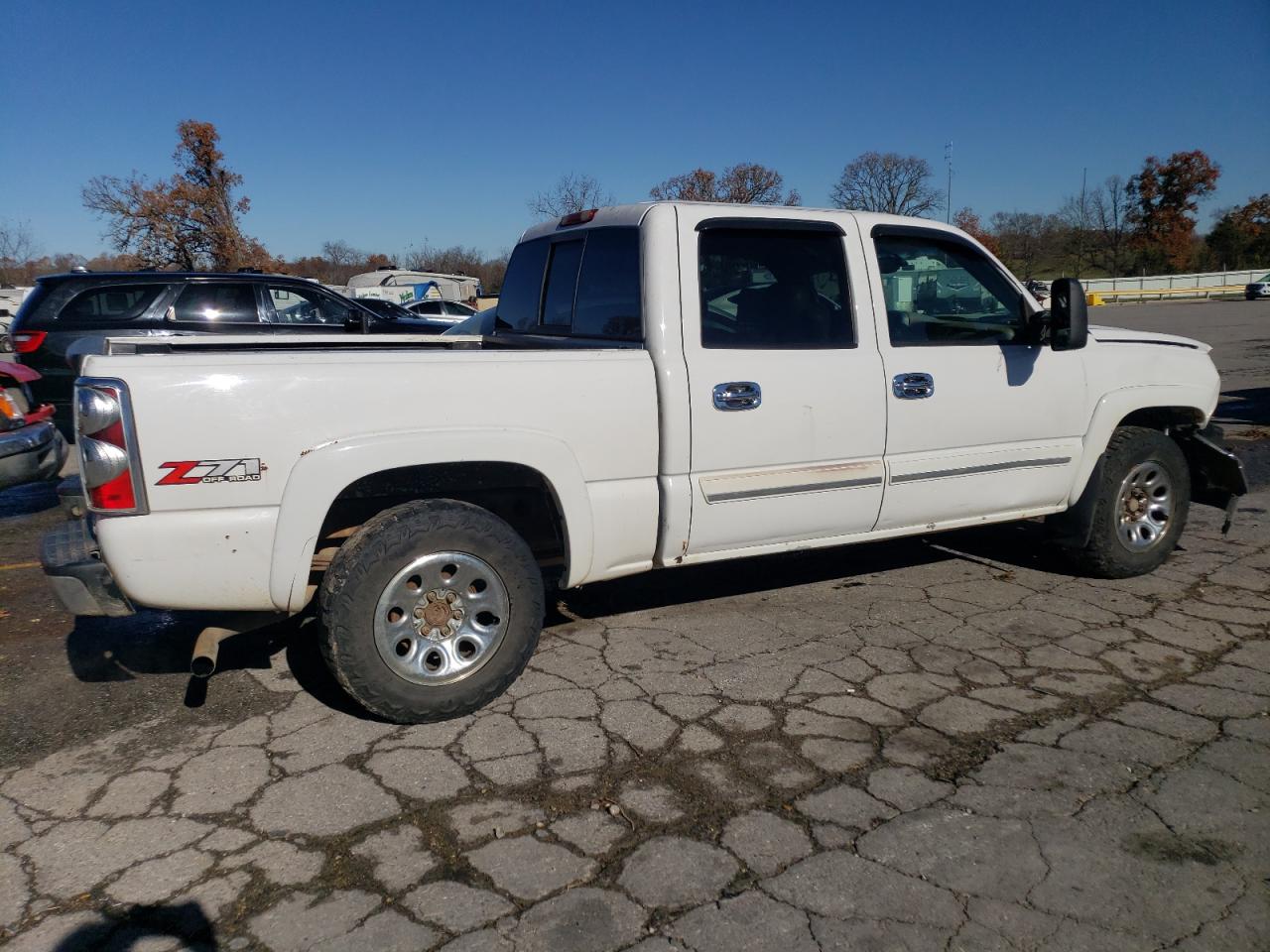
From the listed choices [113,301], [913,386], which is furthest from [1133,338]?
[113,301]

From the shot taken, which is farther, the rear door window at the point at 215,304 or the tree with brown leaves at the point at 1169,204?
the tree with brown leaves at the point at 1169,204

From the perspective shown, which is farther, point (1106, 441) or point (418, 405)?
point (1106, 441)

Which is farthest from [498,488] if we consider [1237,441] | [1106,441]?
[1237,441]

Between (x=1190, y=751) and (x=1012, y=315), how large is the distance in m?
2.35

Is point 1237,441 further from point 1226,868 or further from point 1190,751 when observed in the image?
point 1226,868

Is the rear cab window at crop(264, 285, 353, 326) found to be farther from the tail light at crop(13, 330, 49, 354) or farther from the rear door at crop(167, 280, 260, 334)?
the tail light at crop(13, 330, 49, 354)

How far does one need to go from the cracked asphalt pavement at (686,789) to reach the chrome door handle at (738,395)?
1174 mm

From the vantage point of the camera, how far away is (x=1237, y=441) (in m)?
9.83

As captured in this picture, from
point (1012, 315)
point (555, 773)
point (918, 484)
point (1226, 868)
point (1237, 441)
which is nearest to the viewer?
point (1226, 868)

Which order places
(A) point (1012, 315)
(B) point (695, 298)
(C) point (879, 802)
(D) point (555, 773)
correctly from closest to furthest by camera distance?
(C) point (879, 802) < (D) point (555, 773) < (B) point (695, 298) < (A) point (1012, 315)

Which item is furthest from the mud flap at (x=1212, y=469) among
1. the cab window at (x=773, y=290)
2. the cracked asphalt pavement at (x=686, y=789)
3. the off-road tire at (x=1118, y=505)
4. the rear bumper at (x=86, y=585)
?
the rear bumper at (x=86, y=585)

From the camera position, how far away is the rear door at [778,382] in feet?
13.2

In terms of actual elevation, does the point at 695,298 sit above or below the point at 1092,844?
above

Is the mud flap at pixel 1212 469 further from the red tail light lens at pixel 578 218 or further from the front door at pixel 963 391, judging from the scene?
the red tail light lens at pixel 578 218
